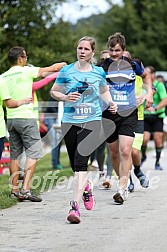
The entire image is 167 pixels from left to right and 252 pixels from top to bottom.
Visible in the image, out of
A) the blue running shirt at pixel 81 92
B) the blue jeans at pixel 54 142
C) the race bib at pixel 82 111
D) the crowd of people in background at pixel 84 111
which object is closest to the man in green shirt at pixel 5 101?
the crowd of people in background at pixel 84 111

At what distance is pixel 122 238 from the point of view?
23.1ft

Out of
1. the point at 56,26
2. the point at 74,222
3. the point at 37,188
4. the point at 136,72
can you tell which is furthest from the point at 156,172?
the point at 56,26

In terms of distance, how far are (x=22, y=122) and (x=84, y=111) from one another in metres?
1.75

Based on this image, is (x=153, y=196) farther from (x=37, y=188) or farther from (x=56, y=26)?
(x=56, y=26)

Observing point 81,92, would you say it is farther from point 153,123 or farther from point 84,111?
point 153,123

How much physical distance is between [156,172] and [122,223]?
20.4 ft

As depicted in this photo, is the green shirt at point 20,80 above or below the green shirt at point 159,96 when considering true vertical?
above

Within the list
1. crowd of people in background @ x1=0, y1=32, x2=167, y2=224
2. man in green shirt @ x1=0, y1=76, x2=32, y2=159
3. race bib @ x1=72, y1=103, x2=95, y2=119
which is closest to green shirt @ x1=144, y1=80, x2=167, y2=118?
crowd of people in background @ x1=0, y1=32, x2=167, y2=224

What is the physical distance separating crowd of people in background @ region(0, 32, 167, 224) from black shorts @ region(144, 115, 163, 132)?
10.3ft

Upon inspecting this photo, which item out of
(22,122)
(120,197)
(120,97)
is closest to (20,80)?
(22,122)

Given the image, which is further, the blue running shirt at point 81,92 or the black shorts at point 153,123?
the black shorts at point 153,123

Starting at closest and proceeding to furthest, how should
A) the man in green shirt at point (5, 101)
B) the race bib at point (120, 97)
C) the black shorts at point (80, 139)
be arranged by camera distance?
the black shorts at point (80, 139), the man in green shirt at point (5, 101), the race bib at point (120, 97)

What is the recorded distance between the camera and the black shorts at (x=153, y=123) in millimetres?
14844

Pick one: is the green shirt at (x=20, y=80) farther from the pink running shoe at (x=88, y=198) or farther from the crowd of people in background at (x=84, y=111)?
the pink running shoe at (x=88, y=198)
